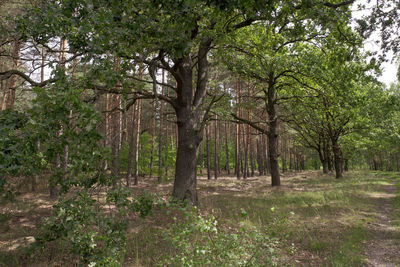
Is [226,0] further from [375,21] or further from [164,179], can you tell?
[164,179]

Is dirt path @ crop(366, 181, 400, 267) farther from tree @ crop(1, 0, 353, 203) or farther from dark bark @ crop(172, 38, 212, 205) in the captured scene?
tree @ crop(1, 0, 353, 203)

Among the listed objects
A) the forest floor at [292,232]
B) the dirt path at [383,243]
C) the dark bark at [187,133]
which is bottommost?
the dirt path at [383,243]

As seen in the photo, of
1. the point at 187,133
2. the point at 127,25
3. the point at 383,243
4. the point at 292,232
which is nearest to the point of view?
the point at 127,25

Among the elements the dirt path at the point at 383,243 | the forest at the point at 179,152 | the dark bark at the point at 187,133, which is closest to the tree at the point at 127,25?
the forest at the point at 179,152

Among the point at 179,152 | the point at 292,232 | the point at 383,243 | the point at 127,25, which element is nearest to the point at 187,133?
the point at 179,152

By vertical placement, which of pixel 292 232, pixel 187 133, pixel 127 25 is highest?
pixel 127 25

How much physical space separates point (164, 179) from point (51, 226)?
18394 millimetres

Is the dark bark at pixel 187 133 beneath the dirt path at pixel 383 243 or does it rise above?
above

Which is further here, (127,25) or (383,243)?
(383,243)

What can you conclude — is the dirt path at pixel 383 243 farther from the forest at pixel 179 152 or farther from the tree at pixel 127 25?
the tree at pixel 127 25

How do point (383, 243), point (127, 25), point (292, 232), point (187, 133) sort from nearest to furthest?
point (127, 25)
point (292, 232)
point (383, 243)
point (187, 133)

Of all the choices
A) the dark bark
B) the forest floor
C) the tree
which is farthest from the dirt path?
the tree

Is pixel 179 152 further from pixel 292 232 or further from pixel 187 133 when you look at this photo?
pixel 292 232

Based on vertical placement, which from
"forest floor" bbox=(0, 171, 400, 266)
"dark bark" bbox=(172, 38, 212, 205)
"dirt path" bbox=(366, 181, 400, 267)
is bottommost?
"dirt path" bbox=(366, 181, 400, 267)
